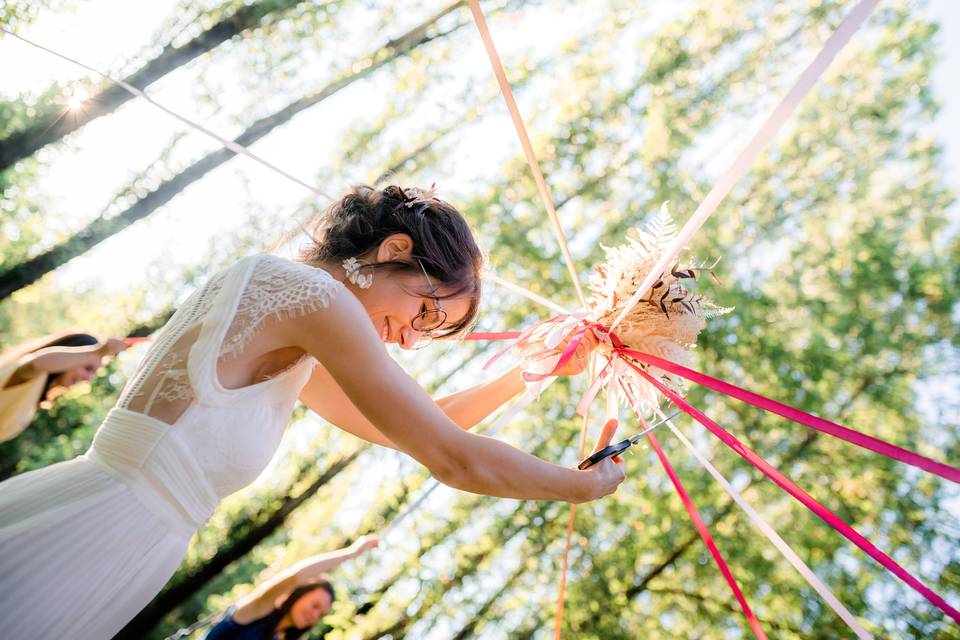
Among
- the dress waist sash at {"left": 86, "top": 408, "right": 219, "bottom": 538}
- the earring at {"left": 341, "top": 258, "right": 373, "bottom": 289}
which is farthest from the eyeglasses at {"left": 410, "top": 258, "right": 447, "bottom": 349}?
the dress waist sash at {"left": 86, "top": 408, "right": 219, "bottom": 538}

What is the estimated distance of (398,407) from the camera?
1.39m

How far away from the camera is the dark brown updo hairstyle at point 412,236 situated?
1697 mm

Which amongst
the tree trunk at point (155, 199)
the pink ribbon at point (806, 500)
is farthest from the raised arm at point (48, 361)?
the tree trunk at point (155, 199)

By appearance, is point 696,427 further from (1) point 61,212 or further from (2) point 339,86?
(1) point 61,212

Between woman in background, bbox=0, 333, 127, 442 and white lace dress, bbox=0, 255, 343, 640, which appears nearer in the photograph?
white lace dress, bbox=0, 255, 343, 640

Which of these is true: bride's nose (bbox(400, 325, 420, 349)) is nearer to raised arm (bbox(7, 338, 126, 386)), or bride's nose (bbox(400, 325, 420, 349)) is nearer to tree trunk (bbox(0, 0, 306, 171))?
raised arm (bbox(7, 338, 126, 386))

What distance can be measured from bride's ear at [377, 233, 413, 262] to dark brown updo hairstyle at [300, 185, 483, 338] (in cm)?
1

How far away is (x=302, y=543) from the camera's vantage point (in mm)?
9305

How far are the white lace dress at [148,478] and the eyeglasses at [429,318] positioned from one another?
0.29 meters

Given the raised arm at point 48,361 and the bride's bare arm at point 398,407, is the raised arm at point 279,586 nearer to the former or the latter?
the raised arm at point 48,361

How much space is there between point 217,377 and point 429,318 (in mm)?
535

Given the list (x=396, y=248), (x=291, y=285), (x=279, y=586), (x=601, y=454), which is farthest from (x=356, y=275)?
(x=279, y=586)

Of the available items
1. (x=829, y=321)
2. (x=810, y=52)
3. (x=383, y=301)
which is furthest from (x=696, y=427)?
(x=383, y=301)

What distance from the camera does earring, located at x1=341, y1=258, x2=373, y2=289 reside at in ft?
5.40
